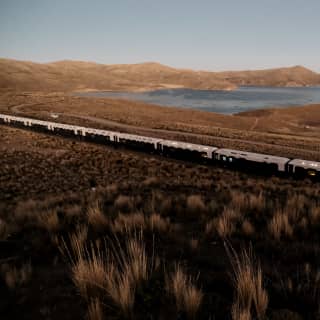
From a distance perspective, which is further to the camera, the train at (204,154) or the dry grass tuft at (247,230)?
the train at (204,154)

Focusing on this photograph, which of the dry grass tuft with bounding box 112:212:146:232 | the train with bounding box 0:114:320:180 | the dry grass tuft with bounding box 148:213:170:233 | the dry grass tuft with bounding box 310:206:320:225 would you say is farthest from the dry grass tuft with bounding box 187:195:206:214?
the train with bounding box 0:114:320:180

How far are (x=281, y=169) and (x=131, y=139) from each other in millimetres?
19481

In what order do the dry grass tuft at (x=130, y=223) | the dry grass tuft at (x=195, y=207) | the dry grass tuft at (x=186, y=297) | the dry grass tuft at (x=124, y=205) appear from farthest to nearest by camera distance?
the dry grass tuft at (x=124, y=205)
the dry grass tuft at (x=195, y=207)
the dry grass tuft at (x=130, y=223)
the dry grass tuft at (x=186, y=297)

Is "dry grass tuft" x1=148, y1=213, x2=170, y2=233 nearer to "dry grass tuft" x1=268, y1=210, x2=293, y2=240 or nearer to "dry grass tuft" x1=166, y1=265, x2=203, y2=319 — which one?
"dry grass tuft" x1=268, y1=210, x2=293, y2=240

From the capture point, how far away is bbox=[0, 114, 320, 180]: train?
25.1m

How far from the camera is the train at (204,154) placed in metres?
25.1

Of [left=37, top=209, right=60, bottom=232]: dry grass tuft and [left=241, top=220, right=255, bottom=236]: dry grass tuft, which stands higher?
[left=241, top=220, right=255, bottom=236]: dry grass tuft

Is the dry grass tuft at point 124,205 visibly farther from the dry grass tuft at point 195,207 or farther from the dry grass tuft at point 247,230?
the dry grass tuft at point 247,230

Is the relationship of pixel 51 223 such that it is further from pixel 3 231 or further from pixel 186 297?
pixel 186 297

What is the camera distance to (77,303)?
4.30 m

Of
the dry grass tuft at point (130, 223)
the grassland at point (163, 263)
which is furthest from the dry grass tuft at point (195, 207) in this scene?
the dry grass tuft at point (130, 223)

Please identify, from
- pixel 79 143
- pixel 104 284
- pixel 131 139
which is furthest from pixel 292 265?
pixel 79 143

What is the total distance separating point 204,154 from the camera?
31422 mm

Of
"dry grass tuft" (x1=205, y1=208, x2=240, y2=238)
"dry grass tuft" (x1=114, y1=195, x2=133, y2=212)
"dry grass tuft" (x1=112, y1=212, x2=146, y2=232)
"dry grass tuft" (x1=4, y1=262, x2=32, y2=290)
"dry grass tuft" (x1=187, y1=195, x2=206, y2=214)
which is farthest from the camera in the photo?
"dry grass tuft" (x1=114, y1=195, x2=133, y2=212)
